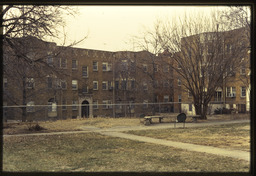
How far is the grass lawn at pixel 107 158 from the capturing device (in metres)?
7.86

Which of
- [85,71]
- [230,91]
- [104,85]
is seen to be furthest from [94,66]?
[230,91]

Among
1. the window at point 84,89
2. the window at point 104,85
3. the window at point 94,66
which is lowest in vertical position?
the window at point 84,89

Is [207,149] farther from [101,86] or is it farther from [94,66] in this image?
[101,86]

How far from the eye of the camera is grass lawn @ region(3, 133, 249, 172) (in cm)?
786

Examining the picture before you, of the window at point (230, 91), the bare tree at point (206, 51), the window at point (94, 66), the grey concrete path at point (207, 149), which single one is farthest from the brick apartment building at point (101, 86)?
the grey concrete path at point (207, 149)

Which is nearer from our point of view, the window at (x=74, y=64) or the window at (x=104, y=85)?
the window at (x=74, y=64)

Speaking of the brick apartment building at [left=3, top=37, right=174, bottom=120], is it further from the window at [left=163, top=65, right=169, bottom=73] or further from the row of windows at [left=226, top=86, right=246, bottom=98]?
the row of windows at [left=226, top=86, right=246, bottom=98]

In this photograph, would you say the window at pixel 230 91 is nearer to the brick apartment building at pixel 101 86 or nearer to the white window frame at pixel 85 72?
the brick apartment building at pixel 101 86

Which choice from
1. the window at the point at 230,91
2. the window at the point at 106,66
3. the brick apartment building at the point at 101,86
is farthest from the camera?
the window at the point at 106,66

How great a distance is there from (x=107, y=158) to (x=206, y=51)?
16.7 metres

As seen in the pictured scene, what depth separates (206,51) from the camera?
23062 mm

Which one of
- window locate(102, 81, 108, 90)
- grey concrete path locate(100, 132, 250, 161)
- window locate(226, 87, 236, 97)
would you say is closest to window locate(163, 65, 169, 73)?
grey concrete path locate(100, 132, 250, 161)

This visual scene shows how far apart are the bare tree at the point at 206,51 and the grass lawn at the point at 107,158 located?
42.5 feet
